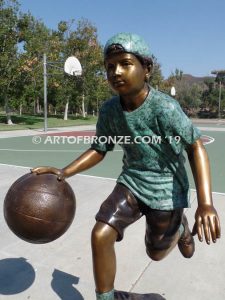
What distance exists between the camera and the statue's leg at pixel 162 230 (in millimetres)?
2574

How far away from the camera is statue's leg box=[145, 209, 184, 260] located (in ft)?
8.45

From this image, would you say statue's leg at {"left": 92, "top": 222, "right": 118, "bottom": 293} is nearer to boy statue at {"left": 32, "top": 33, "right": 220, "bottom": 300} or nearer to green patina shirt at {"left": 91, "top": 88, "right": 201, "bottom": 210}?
boy statue at {"left": 32, "top": 33, "right": 220, "bottom": 300}

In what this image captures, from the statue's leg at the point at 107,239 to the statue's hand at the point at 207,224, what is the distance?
51cm

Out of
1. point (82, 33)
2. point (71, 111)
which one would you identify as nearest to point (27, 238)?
point (82, 33)

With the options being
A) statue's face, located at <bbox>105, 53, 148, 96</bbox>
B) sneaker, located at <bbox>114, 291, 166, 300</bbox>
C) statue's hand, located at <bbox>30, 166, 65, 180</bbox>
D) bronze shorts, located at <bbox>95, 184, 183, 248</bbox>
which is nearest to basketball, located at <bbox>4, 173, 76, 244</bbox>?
statue's hand, located at <bbox>30, 166, 65, 180</bbox>

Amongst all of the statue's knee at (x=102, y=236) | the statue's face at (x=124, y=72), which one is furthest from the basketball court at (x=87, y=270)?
the statue's face at (x=124, y=72)

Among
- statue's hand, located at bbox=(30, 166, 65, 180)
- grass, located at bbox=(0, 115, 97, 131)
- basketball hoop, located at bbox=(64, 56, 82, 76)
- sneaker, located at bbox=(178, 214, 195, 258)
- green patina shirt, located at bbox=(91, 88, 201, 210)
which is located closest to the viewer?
green patina shirt, located at bbox=(91, 88, 201, 210)

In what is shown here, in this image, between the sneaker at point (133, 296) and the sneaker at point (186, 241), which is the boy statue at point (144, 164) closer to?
the sneaker at point (186, 241)

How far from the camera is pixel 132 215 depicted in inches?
101

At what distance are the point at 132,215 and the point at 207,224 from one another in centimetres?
58

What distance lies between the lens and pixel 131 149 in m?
2.61

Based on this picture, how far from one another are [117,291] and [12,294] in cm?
85

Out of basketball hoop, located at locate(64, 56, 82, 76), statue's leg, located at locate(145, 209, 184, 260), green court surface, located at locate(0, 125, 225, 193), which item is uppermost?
basketball hoop, located at locate(64, 56, 82, 76)

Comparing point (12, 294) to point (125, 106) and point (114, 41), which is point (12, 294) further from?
point (114, 41)
